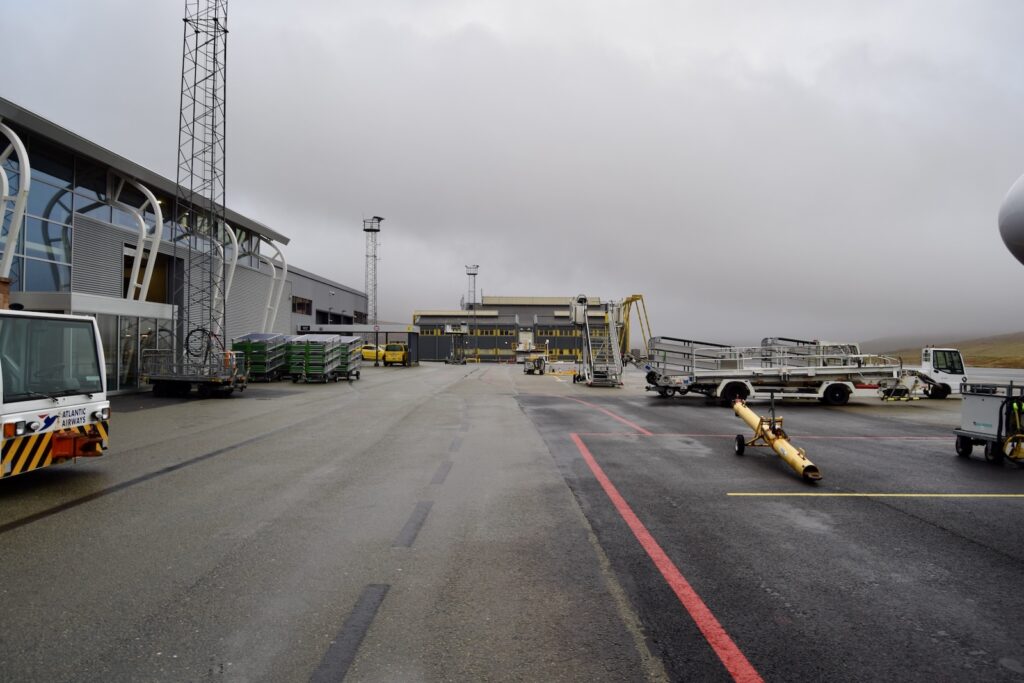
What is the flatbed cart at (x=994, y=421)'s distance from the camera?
359 inches

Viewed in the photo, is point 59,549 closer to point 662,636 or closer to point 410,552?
point 410,552

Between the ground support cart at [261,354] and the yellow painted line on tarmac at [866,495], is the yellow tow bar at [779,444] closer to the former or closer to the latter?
the yellow painted line on tarmac at [866,495]

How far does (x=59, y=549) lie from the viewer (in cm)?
509

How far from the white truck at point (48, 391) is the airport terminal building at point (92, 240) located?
35.3 feet

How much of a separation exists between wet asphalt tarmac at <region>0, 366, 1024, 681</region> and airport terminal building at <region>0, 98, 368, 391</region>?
13.4 meters

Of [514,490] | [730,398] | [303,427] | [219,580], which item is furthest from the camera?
[730,398]

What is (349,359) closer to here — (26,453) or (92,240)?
(92,240)

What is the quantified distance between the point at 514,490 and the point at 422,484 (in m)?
1.22

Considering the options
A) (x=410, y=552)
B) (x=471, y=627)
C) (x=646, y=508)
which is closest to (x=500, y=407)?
(x=646, y=508)

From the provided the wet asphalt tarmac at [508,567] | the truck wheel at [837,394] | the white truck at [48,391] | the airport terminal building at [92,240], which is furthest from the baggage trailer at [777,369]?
the airport terminal building at [92,240]

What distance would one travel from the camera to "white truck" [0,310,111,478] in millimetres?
6664

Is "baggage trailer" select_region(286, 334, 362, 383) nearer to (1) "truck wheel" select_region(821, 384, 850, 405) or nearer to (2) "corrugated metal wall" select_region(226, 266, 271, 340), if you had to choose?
(2) "corrugated metal wall" select_region(226, 266, 271, 340)

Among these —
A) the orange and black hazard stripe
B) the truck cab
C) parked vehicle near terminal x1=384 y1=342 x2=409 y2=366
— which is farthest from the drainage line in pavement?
parked vehicle near terminal x1=384 y1=342 x2=409 y2=366

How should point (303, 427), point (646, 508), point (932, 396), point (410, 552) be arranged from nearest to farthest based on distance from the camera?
point (410, 552) → point (646, 508) → point (303, 427) → point (932, 396)
